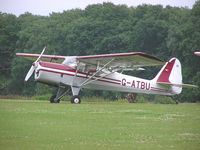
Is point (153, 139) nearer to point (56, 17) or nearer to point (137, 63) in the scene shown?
point (137, 63)

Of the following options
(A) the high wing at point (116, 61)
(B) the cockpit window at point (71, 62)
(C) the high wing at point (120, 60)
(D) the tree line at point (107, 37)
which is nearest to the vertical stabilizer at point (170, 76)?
(A) the high wing at point (116, 61)

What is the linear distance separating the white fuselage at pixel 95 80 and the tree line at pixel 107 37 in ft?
92.6

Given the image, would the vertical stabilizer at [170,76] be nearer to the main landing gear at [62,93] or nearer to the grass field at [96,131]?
the main landing gear at [62,93]

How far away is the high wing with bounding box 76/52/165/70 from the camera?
1199 inches

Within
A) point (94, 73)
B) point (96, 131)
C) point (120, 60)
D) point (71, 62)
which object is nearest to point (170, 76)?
point (120, 60)

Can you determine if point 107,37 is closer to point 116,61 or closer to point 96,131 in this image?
point 116,61

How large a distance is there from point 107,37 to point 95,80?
42.9m

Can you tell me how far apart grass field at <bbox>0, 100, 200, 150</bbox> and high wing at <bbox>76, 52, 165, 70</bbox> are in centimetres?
998

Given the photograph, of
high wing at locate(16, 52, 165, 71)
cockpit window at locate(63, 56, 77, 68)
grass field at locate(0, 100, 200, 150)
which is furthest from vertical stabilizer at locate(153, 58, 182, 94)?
grass field at locate(0, 100, 200, 150)

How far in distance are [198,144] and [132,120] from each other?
5.08 meters

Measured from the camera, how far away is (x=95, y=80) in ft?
109

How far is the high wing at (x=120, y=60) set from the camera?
30453 mm

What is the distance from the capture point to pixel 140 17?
272ft

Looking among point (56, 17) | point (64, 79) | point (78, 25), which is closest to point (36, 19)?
point (56, 17)
